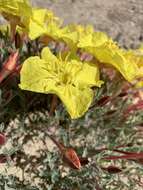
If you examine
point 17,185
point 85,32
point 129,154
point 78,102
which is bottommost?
point 17,185

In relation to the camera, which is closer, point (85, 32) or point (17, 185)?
point (17, 185)

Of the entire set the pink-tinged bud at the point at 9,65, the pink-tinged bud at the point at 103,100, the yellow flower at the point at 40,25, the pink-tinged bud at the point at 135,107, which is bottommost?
the pink-tinged bud at the point at 135,107

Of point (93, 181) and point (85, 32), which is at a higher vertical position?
point (85, 32)

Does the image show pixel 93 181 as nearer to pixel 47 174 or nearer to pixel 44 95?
pixel 47 174

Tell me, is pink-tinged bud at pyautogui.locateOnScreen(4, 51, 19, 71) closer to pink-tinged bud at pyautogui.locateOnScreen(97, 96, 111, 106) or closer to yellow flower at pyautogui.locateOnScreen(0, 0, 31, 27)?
yellow flower at pyautogui.locateOnScreen(0, 0, 31, 27)

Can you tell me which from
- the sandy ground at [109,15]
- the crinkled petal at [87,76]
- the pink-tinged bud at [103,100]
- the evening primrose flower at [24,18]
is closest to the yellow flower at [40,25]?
the evening primrose flower at [24,18]

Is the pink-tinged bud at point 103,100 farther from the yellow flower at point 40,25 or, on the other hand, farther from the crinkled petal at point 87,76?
the yellow flower at point 40,25

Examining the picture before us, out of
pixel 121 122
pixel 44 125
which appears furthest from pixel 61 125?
pixel 121 122

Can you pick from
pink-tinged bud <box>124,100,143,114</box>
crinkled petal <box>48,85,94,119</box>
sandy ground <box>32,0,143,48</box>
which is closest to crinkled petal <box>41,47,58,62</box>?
crinkled petal <box>48,85,94,119</box>
